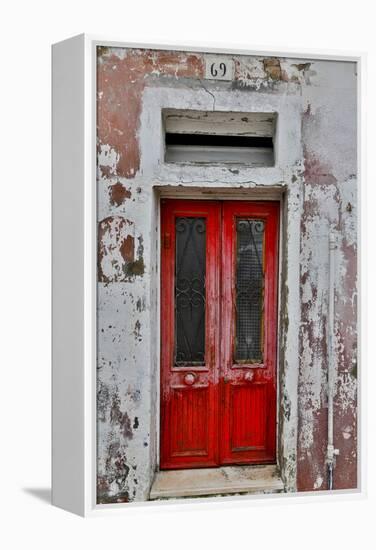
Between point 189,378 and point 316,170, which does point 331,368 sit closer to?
point 189,378

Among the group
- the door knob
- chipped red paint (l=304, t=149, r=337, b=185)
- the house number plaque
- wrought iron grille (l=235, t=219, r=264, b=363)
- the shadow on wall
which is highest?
the house number plaque

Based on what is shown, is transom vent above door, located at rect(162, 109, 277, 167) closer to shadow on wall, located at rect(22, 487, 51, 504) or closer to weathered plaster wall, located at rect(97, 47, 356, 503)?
weathered plaster wall, located at rect(97, 47, 356, 503)

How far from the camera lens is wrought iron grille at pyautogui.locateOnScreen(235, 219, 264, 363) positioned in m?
3.83

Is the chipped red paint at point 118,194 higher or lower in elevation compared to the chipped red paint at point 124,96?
lower

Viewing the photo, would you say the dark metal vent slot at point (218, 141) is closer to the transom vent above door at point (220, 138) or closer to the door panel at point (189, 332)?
the transom vent above door at point (220, 138)

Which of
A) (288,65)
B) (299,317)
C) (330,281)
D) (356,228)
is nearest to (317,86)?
(288,65)

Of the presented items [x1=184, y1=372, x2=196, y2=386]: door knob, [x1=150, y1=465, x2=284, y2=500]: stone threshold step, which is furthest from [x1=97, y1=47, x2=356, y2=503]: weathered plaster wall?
[x1=184, y1=372, x2=196, y2=386]: door knob

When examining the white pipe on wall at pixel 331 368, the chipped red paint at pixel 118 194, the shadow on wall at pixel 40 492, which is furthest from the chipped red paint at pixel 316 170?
the shadow on wall at pixel 40 492

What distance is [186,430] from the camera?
383cm

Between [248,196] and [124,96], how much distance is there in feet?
3.48

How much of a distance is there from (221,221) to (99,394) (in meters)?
1.43

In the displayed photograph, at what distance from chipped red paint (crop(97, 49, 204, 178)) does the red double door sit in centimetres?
50

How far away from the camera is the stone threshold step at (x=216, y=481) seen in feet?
11.7

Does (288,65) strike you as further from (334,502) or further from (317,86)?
(334,502)
